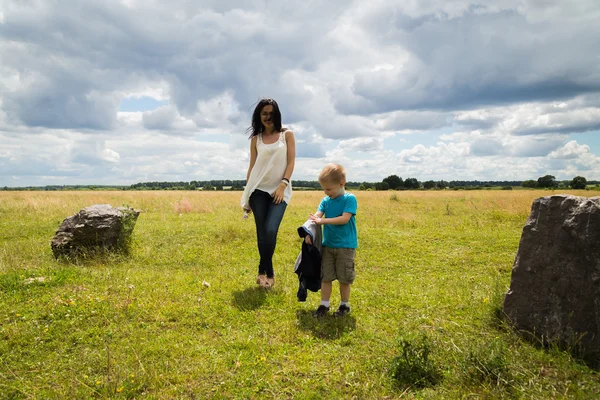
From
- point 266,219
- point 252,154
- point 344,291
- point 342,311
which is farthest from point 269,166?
point 342,311

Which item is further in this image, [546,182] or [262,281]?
[546,182]

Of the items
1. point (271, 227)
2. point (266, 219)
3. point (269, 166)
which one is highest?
point (269, 166)

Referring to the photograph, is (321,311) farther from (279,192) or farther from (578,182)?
(578,182)

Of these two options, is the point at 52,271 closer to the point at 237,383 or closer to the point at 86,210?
the point at 86,210

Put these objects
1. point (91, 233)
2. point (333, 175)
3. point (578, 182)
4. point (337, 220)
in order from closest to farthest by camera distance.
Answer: point (337, 220)
point (333, 175)
point (91, 233)
point (578, 182)

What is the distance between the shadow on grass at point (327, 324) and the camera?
4758 millimetres

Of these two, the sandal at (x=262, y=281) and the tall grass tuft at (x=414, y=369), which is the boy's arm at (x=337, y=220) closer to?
the tall grass tuft at (x=414, y=369)

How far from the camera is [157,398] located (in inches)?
136

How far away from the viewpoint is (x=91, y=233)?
887cm

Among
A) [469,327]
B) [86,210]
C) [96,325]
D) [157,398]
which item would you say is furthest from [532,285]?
[86,210]

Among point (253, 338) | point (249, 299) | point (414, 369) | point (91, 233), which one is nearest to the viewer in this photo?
point (414, 369)

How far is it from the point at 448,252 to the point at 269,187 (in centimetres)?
619

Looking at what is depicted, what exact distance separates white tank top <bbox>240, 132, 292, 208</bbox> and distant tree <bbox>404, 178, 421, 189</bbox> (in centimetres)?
7719

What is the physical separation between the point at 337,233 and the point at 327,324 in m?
1.26
